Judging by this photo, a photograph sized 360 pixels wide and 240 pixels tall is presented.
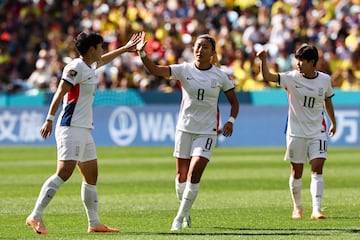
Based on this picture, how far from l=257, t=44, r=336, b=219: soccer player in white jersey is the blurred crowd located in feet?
56.3

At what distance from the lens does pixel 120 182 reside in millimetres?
18922

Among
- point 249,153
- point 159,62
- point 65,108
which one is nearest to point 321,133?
point 65,108

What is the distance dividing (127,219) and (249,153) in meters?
14.3

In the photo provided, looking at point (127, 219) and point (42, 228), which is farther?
point (127, 219)

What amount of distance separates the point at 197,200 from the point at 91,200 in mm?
4385

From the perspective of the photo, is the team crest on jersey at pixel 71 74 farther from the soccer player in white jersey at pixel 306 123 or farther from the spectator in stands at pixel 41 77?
the spectator in stands at pixel 41 77

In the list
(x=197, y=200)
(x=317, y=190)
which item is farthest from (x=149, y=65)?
(x=197, y=200)

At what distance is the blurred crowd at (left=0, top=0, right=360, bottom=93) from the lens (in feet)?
102

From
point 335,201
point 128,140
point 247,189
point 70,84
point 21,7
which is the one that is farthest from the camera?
point 21,7

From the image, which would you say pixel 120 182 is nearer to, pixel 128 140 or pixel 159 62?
pixel 128 140

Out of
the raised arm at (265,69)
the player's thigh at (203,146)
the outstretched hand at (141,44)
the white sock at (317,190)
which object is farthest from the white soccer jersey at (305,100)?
the outstretched hand at (141,44)

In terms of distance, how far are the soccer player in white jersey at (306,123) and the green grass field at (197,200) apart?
1.28ft

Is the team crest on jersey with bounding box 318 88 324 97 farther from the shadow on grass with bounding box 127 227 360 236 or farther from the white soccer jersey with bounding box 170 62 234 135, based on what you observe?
the shadow on grass with bounding box 127 227 360 236

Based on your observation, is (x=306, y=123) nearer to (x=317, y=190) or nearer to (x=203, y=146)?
(x=317, y=190)
